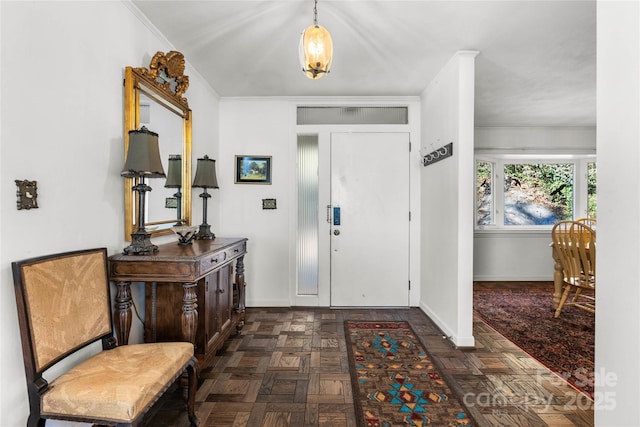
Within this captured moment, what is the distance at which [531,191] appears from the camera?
5.21 metres

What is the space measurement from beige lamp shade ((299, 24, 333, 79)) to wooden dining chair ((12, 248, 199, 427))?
1.48m

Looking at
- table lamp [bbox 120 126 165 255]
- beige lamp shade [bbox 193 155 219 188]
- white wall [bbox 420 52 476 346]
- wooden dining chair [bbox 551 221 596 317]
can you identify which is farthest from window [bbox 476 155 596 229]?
table lamp [bbox 120 126 165 255]

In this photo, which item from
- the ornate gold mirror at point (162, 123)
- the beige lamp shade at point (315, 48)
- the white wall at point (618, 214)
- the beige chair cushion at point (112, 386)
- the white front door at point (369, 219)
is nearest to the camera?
the white wall at point (618, 214)

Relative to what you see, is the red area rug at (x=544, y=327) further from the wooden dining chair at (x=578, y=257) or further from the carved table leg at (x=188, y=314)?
the carved table leg at (x=188, y=314)

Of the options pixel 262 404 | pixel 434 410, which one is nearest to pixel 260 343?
pixel 262 404

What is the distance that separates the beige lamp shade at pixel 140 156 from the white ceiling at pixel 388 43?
3.03 feet

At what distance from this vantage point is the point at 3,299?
1.26 metres

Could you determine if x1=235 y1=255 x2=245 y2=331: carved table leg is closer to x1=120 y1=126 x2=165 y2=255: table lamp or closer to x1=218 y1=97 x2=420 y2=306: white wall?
x1=218 y1=97 x2=420 y2=306: white wall

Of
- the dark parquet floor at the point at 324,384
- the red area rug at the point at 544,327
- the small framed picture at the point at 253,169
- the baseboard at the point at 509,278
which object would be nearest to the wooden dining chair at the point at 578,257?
the red area rug at the point at 544,327

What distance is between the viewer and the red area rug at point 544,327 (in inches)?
92.4

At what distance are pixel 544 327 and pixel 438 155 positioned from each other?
1.97m

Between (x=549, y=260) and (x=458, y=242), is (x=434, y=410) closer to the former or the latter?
(x=458, y=242)

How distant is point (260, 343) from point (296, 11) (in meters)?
2.58

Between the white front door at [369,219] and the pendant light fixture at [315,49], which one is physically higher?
the pendant light fixture at [315,49]
